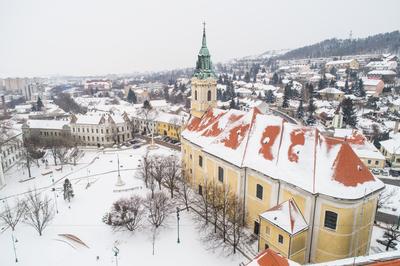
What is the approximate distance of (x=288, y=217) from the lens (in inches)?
965

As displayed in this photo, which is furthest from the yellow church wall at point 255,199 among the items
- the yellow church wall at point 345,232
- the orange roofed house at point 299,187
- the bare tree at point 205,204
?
the yellow church wall at point 345,232

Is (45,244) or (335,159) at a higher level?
(335,159)

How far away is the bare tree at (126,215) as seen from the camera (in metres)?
30.4

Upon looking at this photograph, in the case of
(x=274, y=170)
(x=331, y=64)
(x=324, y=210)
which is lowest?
(x=324, y=210)

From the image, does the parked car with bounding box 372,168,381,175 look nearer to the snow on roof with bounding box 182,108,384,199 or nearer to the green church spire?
the snow on roof with bounding box 182,108,384,199

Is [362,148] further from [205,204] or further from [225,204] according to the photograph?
[205,204]

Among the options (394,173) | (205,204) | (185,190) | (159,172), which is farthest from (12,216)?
(394,173)

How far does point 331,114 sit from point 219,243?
63.6 meters

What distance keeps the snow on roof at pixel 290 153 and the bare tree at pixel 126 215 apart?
35.1 feet

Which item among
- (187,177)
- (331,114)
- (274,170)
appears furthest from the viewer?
(331,114)

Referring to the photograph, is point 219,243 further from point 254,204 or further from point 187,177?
point 187,177

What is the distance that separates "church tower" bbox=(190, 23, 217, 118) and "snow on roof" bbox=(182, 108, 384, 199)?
19.0 ft

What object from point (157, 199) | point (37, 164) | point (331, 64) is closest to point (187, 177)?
point (157, 199)

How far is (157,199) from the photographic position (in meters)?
34.0
